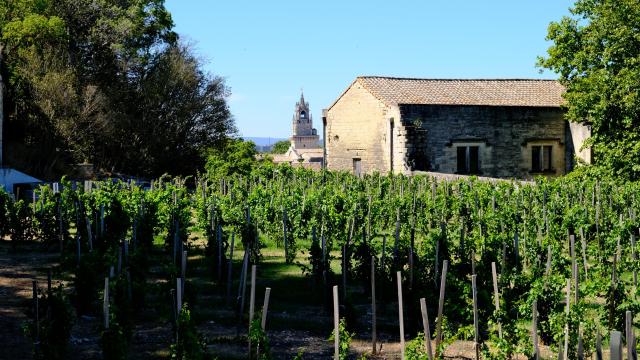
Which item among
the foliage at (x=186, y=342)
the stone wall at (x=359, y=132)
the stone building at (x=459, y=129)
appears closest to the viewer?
the foliage at (x=186, y=342)

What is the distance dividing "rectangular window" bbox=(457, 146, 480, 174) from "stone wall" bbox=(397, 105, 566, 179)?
173mm

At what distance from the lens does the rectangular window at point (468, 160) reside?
93.7 feet

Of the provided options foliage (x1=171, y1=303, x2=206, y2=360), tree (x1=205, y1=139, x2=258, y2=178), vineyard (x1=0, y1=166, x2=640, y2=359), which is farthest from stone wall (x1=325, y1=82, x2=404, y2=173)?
foliage (x1=171, y1=303, x2=206, y2=360)

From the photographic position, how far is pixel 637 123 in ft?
74.0

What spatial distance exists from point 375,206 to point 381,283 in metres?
6.02

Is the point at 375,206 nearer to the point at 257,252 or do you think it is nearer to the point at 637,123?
the point at 257,252

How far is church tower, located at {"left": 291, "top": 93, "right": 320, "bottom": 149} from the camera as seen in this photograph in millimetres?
127875

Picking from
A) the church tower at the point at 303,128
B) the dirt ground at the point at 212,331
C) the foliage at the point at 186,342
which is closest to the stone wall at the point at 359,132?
the dirt ground at the point at 212,331

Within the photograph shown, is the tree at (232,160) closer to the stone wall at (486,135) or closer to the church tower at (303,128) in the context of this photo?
the stone wall at (486,135)

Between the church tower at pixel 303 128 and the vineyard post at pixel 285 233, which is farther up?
the church tower at pixel 303 128

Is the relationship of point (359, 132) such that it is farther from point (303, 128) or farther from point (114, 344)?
point (303, 128)

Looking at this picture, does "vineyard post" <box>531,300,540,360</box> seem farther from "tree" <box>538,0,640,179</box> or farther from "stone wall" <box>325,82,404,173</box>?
"stone wall" <box>325,82,404,173</box>

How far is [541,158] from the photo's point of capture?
96.6 feet

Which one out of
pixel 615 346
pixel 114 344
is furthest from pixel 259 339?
pixel 615 346
